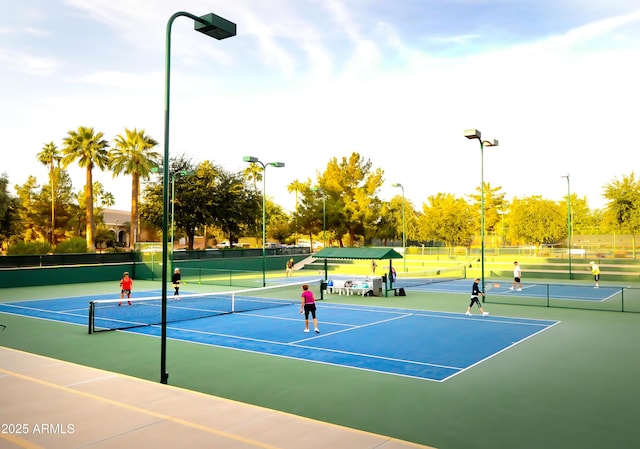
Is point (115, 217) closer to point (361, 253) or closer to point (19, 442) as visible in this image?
point (361, 253)

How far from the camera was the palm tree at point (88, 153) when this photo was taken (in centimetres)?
5319

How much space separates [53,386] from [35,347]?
5674mm

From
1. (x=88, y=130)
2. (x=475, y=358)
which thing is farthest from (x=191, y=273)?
(x=475, y=358)

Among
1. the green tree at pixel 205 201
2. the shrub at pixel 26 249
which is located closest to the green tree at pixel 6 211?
the shrub at pixel 26 249

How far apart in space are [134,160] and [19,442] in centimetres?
5191

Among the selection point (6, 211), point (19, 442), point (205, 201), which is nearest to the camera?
point (19, 442)

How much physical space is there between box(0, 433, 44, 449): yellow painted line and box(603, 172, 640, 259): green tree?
51583mm

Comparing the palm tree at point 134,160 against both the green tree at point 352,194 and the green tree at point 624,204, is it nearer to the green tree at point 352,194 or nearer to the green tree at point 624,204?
the green tree at point 352,194

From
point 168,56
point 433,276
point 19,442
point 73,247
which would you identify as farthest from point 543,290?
point 73,247

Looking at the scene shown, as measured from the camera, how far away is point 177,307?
24281 millimetres

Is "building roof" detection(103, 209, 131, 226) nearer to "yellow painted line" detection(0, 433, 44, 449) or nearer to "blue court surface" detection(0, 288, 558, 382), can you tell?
"blue court surface" detection(0, 288, 558, 382)

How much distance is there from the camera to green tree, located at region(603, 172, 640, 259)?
157 ft

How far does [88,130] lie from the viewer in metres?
53.9

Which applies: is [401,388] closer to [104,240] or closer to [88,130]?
[88,130]
